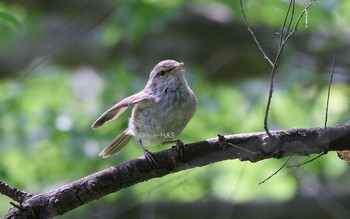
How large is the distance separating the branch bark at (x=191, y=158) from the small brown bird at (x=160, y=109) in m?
0.80

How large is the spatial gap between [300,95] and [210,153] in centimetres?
358

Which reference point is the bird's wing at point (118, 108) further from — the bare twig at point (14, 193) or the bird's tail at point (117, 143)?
the bare twig at point (14, 193)

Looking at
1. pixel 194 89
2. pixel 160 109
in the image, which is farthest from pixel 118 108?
pixel 194 89

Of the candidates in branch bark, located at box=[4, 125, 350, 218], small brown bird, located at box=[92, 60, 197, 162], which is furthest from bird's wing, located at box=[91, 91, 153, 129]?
branch bark, located at box=[4, 125, 350, 218]

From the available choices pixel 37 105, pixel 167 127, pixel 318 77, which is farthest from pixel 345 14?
pixel 37 105

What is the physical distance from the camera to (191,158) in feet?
9.93

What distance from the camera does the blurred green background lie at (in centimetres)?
534

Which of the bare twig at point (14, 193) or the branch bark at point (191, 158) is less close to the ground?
the bare twig at point (14, 193)

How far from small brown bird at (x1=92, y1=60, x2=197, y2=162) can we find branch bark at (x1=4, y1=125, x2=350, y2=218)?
0.80 m

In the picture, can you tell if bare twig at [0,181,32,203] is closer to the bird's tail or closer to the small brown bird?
the small brown bird

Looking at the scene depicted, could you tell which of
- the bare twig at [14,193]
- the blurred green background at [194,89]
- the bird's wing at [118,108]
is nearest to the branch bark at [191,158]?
the bare twig at [14,193]

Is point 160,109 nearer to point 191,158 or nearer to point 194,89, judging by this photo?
point 191,158

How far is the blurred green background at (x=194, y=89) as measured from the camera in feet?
17.5

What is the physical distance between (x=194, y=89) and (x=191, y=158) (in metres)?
3.37
